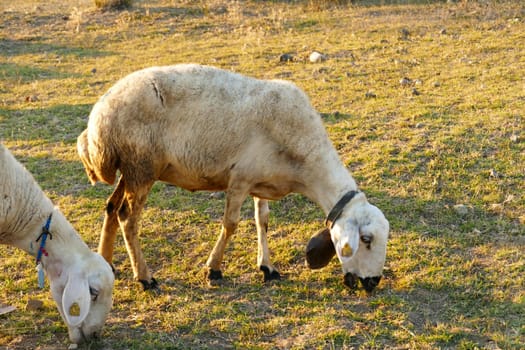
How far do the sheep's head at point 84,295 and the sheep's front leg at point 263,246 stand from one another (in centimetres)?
164

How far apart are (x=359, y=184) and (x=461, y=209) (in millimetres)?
1228

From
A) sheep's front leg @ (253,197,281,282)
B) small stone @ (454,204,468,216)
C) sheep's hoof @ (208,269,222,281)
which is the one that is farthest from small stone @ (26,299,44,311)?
small stone @ (454,204,468,216)

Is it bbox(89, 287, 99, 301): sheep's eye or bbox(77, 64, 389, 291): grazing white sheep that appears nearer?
bbox(89, 287, 99, 301): sheep's eye

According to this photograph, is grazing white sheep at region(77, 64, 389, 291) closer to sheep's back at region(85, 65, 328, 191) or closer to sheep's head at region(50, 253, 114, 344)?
sheep's back at region(85, 65, 328, 191)

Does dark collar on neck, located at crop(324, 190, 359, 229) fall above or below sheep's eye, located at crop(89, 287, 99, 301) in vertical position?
above

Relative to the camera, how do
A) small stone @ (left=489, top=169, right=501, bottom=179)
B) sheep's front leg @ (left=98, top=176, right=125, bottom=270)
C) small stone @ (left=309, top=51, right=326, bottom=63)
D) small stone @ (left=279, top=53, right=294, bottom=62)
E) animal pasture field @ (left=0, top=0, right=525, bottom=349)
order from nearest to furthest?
animal pasture field @ (left=0, top=0, right=525, bottom=349) → sheep's front leg @ (left=98, top=176, right=125, bottom=270) → small stone @ (left=489, top=169, right=501, bottom=179) → small stone @ (left=309, top=51, right=326, bottom=63) → small stone @ (left=279, top=53, right=294, bottom=62)

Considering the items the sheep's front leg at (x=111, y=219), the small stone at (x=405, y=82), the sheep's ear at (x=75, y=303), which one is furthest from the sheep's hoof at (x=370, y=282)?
the small stone at (x=405, y=82)

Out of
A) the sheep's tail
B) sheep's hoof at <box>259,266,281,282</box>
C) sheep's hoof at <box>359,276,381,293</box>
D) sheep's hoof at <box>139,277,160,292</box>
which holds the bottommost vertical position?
sheep's hoof at <box>259,266,281,282</box>

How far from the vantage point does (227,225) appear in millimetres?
5863

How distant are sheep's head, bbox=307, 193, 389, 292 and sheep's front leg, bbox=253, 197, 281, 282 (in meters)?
0.64

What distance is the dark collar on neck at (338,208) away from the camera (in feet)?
17.6

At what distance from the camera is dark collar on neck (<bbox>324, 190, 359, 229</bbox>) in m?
5.38

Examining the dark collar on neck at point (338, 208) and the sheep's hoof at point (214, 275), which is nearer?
the dark collar on neck at point (338, 208)

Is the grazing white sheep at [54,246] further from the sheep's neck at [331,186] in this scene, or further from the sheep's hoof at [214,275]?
the sheep's neck at [331,186]
